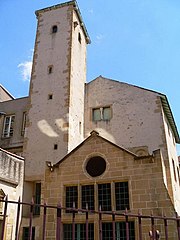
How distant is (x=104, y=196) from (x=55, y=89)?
29.2ft

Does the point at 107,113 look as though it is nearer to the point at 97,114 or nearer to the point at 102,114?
the point at 102,114

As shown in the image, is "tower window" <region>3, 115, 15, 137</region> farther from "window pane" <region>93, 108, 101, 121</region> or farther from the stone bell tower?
"window pane" <region>93, 108, 101, 121</region>

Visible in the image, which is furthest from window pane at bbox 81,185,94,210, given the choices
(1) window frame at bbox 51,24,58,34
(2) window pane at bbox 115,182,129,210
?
(1) window frame at bbox 51,24,58,34

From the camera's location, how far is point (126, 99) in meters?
18.0

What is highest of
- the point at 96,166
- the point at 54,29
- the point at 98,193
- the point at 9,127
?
the point at 54,29

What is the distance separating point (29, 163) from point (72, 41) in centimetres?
914

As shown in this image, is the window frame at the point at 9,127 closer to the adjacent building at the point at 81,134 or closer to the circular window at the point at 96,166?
the adjacent building at the point at 81,134

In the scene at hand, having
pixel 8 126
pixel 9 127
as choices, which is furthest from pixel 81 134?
pixel 8 126

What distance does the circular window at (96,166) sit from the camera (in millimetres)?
11516

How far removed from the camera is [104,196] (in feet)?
36.9

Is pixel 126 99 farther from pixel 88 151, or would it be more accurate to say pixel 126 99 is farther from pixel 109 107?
pixel 88 151

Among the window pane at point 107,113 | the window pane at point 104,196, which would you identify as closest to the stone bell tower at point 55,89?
the window pane at point 107,113

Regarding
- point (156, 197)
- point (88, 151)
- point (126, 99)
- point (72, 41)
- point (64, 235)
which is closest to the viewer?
point (156, 197)

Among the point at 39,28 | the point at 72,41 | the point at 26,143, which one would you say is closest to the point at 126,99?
the point at 72,41
